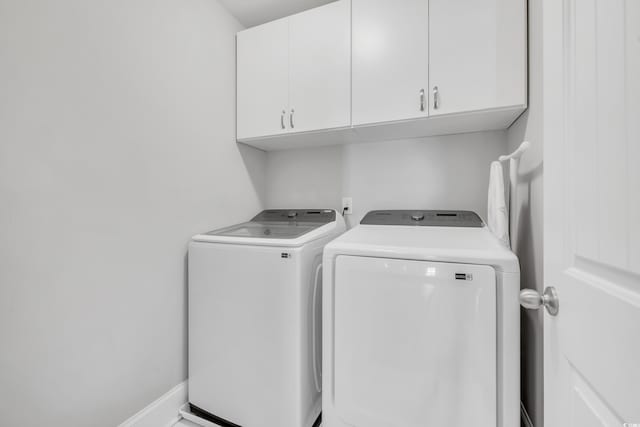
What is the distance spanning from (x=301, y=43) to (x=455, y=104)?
3.51 ft

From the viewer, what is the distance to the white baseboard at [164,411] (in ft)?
4.15

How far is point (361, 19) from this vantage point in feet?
5.04

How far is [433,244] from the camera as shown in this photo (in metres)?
1.10

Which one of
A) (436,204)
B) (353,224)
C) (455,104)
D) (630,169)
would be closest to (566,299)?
(630,169)

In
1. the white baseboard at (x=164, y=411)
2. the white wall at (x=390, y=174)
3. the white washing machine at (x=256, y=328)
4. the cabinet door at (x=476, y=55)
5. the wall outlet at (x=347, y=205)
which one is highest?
the cabinet door at (x=476, y=55)

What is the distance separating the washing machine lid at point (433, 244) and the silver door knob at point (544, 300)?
1.08ft

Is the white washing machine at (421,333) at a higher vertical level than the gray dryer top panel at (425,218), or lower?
lower

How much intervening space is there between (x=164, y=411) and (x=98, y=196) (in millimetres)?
1191

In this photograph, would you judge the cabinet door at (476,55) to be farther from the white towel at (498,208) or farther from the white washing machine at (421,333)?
the white washing machine at (421,333)

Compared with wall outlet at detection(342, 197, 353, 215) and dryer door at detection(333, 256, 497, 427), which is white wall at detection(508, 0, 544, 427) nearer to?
dryer door at detection(333, 256, 497, 427)

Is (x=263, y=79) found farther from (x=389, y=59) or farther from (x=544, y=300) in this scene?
(x=544, y=300)

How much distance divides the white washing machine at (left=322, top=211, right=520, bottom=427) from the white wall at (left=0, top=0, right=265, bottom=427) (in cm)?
95

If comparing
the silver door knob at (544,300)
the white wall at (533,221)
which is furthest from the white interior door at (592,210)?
the white wall at (533,221)

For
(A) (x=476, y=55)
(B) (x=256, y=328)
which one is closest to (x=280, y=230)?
(B) (x=256, y=328)
